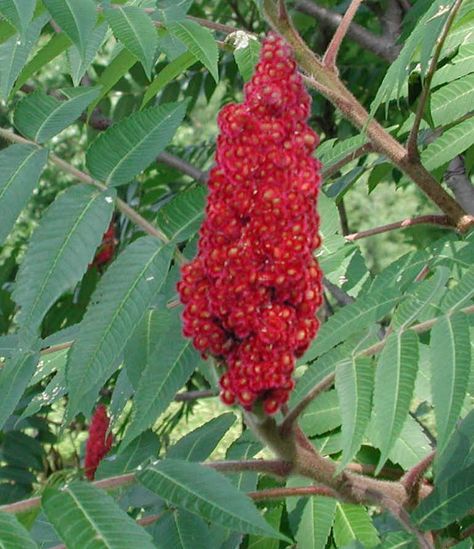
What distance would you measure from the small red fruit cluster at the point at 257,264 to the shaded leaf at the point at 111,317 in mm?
73

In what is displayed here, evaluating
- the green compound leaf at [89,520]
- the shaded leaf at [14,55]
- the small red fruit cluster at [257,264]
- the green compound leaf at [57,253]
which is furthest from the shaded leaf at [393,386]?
the shaded leaf at [14,55]

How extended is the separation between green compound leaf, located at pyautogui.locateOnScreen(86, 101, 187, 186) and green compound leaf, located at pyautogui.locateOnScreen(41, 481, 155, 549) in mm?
523

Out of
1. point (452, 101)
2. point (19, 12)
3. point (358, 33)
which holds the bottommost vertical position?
point (358, 33)

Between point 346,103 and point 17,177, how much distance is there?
0.70m

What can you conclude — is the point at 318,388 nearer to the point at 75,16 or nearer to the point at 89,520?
the point at 89,520

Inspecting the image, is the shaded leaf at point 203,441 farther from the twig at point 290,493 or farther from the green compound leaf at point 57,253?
the green compound leaf at point 57,253

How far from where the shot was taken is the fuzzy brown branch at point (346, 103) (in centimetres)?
196

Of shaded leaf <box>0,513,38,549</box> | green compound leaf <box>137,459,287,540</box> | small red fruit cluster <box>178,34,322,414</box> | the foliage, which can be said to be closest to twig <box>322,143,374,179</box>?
the foliage

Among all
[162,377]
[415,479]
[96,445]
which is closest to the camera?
[162,377]

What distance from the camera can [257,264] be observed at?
1.46 metres

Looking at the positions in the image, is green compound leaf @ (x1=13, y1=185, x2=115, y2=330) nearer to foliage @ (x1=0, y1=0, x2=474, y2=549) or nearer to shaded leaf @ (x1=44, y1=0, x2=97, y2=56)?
foliage @ (x1=0, y1=0, x2=474, y2=549)

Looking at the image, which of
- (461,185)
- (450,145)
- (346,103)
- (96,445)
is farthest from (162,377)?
(461,185)

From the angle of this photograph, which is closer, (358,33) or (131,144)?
(131,144)

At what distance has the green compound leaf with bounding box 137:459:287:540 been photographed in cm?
136
